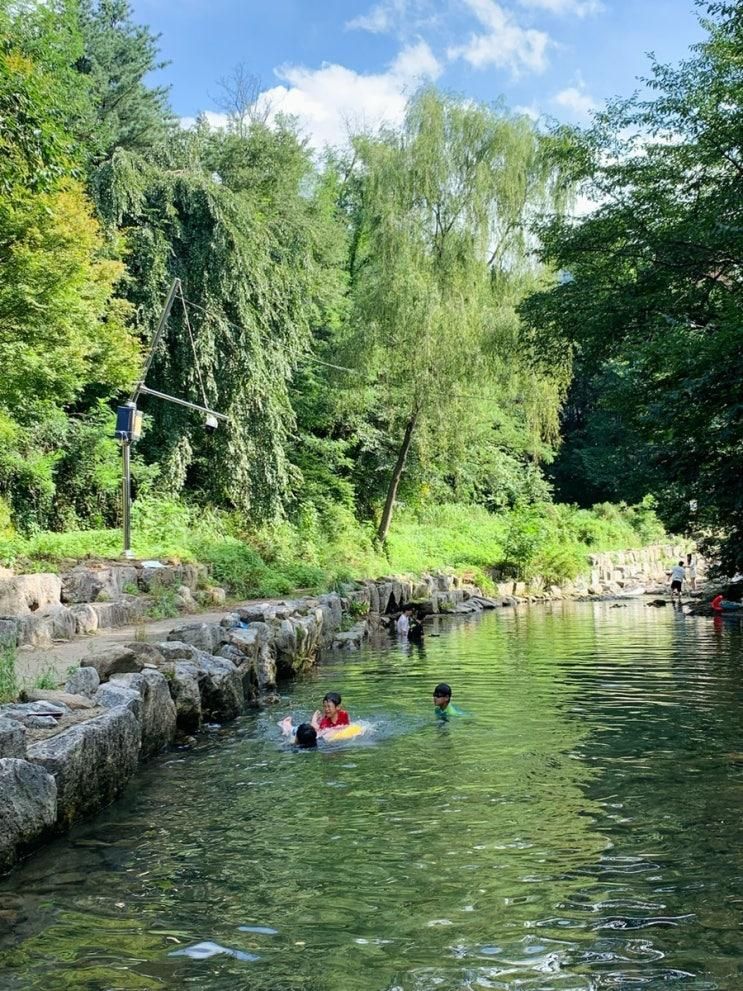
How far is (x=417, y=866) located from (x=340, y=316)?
27.9 m

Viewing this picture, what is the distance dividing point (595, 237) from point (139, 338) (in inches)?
431

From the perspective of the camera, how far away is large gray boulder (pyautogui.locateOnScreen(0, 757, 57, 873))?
5.22 metres

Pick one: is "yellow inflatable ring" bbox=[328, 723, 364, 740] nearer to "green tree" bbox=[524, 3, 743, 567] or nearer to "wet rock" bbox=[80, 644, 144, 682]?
"wet rock" bbox=[80, 644, 144, 682]

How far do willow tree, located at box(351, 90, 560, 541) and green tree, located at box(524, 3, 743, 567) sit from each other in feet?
20.8

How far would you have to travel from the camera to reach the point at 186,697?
9.30 metres

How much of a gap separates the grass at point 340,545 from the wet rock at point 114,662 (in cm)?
546

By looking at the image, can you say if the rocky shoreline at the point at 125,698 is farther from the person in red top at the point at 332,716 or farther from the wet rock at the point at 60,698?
the person in red top at the point at 332,716

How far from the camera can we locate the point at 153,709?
8438 mm

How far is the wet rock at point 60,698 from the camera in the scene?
699 centimetres

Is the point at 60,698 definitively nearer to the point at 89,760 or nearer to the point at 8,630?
the point at 89,760

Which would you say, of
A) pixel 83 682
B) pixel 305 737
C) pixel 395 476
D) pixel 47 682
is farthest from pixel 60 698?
pixel 395 476

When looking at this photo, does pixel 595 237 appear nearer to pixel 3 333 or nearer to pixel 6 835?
pixel 3 333

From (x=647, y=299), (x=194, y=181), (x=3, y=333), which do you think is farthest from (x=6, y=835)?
(x=194, y=181)

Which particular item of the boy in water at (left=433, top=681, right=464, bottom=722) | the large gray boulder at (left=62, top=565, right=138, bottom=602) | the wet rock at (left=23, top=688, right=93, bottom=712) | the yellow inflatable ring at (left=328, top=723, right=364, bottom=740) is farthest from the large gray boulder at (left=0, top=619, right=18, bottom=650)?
the boy in water at (left=433, top=681, right=464, bottom=722)
